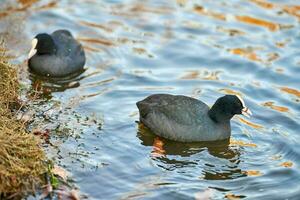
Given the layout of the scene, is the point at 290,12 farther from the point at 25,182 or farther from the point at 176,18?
the point at 25,182

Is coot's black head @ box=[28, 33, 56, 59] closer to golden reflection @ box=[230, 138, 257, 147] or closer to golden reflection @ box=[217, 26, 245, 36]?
golden reflection @ box=[217, 26, 245, 36]

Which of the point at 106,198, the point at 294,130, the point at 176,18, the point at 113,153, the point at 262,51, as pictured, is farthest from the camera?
the point at 176,18

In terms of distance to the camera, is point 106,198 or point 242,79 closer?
point 106,198

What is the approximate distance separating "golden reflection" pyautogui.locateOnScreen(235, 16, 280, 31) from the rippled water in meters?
0.02

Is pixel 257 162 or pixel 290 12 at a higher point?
pixel 290 12

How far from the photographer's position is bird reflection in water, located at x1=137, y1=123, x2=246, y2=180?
7840 mm

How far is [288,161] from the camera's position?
8.09 m

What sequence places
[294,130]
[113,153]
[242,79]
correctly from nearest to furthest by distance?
[113,153] → [294,130] → [242,79]

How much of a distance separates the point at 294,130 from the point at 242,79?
1.83 meters

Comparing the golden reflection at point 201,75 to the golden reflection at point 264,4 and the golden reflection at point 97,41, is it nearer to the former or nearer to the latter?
the golden reflection at point 97,41

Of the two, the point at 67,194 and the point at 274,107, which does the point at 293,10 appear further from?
the point at 67,194

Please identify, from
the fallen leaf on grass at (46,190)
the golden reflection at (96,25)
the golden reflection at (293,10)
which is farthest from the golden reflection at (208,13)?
the fallen leaf on grass at (46,190)

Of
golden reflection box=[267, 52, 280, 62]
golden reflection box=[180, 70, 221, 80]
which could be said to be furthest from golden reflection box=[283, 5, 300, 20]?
golden reflection box=[180, 70, 221, 80]

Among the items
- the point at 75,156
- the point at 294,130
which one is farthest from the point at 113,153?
the point at 294,130
